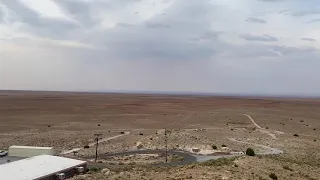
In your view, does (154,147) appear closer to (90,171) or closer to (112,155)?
(112,155)

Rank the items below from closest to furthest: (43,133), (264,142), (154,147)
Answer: (154,147) < (264,142) < (43,133)

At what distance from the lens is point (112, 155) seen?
68.3m

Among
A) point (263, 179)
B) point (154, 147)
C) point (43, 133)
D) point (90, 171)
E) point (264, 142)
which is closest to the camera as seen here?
point (263, 179)

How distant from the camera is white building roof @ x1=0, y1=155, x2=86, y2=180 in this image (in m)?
41.5

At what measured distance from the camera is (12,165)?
149 feet

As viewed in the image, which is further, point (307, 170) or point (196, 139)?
point (196, 139)

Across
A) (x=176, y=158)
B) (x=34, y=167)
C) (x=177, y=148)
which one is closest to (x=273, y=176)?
(x=176, y=158)

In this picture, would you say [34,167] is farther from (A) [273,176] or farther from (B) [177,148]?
(B) [177,148]

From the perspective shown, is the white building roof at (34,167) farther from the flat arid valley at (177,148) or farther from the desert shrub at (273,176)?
the desert shrub at (273,176)

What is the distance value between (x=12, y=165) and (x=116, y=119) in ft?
312

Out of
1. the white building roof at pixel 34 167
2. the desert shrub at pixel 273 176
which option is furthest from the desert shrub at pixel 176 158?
the desert shrub at pixel 273 176

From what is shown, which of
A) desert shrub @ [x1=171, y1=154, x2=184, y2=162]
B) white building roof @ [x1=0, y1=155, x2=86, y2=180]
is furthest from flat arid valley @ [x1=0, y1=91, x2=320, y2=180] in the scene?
white building roof @ [x1=0, y1=155, x2=86, y2=180]

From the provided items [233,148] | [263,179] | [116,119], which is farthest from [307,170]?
[116,119]

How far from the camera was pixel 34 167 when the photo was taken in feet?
148
